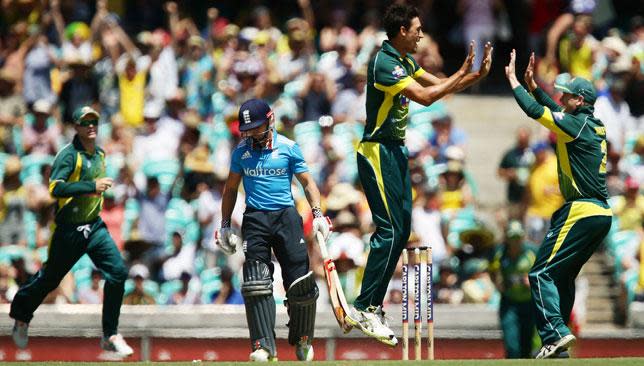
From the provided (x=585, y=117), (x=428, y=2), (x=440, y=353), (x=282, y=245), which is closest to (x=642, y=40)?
(x=428, y=2)

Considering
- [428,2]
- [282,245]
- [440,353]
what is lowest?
[440,353]

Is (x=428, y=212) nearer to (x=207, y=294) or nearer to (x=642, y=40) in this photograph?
(x=207, y=294)

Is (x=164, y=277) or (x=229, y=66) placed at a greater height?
(x=229, y=66)

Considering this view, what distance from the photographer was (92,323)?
15.9 metres

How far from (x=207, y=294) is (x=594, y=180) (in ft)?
20.7

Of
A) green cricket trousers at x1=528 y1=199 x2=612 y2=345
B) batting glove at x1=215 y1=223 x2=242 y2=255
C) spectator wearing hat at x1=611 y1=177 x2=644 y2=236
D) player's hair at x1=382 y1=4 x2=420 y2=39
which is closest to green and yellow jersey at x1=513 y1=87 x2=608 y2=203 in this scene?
green cricket trousers at x1=528 y1=199 x2=612 y2=345

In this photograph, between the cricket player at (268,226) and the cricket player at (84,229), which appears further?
the cricket player at (84,229)

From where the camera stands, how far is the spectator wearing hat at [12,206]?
18516mm

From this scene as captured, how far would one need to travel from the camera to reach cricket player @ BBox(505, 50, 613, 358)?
41.5 ft

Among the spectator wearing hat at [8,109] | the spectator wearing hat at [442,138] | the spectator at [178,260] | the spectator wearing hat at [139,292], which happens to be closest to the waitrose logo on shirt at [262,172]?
the spectator wearing hat at [139,292]

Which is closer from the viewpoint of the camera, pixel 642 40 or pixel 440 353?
pixel 440 353

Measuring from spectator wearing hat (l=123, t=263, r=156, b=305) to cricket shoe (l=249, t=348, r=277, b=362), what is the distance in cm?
515

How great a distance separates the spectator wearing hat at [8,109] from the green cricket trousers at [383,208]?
29.3 ft

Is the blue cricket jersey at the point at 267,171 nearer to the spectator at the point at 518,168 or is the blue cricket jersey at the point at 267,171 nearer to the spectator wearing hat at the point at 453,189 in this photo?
the spectator wearing hat at the point at 453,189
